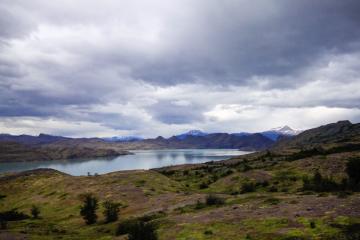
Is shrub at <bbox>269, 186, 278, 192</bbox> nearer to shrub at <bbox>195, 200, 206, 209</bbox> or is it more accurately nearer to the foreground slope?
the foreground slope

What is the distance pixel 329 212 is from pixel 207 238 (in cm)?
871

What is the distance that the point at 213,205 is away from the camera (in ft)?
120

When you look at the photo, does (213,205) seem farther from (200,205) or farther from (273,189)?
(273,189)

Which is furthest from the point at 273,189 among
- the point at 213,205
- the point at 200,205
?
the point at 200,205

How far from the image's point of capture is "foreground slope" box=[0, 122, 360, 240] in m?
23.8

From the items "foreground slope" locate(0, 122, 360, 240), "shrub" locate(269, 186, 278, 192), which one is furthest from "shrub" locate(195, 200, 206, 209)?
"shrub" locate(269, 186, 278, 192)

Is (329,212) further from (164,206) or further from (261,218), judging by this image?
(164,206)

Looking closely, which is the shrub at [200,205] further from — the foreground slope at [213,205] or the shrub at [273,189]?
the shrub at [273,189]

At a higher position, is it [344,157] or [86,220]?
[344,157]

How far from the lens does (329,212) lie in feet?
82.9

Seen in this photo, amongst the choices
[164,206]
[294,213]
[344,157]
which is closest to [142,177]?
[164,206]

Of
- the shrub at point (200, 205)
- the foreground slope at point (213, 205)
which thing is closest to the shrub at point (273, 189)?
the foreground slope at point (213, 205)

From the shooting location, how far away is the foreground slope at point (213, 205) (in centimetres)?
2381

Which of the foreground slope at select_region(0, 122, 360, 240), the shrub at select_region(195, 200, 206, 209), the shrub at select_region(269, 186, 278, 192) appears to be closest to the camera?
the foreground slope at select_region(0, 122, 360, 240)
